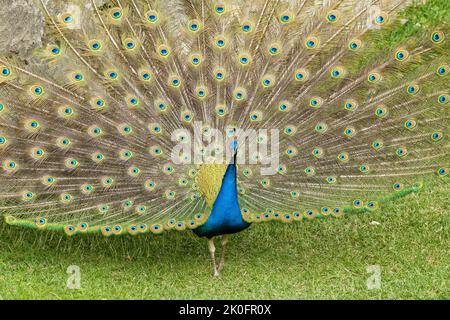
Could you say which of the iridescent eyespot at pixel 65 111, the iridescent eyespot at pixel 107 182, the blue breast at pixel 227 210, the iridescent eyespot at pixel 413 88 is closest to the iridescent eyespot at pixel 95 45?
the iridescent eyespot at pixel 65 111

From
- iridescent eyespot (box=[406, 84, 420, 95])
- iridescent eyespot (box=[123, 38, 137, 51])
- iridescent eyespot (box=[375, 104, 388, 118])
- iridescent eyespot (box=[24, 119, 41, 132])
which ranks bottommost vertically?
iridescent eyespot (box=[24, 119, 41, 132])

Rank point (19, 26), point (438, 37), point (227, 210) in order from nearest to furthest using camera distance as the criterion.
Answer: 1. point (227, 210)
2. point (438, 37)
3. point (19, 26)

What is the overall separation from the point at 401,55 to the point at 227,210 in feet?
5.60

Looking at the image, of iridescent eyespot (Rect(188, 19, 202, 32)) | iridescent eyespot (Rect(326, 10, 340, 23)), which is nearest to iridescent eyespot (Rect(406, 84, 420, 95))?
iridescent eyespot (Rect(326, 10, 340, 23))

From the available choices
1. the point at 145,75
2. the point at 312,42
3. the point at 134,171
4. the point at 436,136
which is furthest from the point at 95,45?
the point at 436,136

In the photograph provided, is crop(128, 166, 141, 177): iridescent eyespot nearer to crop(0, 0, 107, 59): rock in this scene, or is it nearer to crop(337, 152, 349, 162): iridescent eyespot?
crop(337, 152, 349, 162): iridescent eyespot

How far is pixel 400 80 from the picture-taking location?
540cm

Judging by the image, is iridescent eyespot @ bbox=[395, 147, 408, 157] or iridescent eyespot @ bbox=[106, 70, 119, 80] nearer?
iridescent eyespot @ bbox=[106, 70, 119, 80]

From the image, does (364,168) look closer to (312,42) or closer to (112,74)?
(312,42)

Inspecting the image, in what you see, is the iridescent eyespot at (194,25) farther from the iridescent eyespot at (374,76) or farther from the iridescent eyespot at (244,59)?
the iridescent eyespot at (374,76)

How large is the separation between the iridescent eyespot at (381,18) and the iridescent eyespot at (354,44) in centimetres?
18

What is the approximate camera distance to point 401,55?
5277 mm

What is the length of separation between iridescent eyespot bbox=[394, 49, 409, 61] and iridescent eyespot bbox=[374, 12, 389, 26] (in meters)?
0.26

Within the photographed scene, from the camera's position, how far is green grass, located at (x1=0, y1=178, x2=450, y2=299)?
17.4 ft
